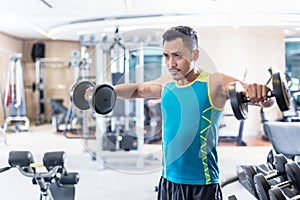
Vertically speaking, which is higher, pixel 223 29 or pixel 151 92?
pixel 223 29

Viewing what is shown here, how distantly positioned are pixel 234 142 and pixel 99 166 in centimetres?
278

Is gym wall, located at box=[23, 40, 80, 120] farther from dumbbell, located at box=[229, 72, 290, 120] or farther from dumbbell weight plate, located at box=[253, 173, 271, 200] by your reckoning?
dumbbell, located at box=[229, 72, 290, 120]

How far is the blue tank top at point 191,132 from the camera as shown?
1.34 metres

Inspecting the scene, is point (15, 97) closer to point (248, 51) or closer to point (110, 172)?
point (110, 172)

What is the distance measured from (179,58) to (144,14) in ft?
17.3

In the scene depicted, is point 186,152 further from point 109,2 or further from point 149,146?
point 109,2

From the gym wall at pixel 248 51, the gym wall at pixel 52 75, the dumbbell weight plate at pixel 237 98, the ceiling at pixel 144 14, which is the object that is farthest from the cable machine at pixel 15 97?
the dumbbell weight plate at pixel 237 98

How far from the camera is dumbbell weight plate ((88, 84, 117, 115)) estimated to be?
4.74 ft

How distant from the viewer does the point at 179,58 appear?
4.50 ft

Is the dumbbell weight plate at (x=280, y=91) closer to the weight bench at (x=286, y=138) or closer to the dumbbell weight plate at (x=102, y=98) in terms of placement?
the dumbbell weight plate at (x=102, y=98)

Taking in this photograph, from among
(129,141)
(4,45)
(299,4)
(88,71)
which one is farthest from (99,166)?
(4,45)

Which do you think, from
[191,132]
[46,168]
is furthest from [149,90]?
[46,168]

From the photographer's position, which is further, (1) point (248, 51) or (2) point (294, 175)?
(1) point (248, 51)

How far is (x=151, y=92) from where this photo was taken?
1.61 m
